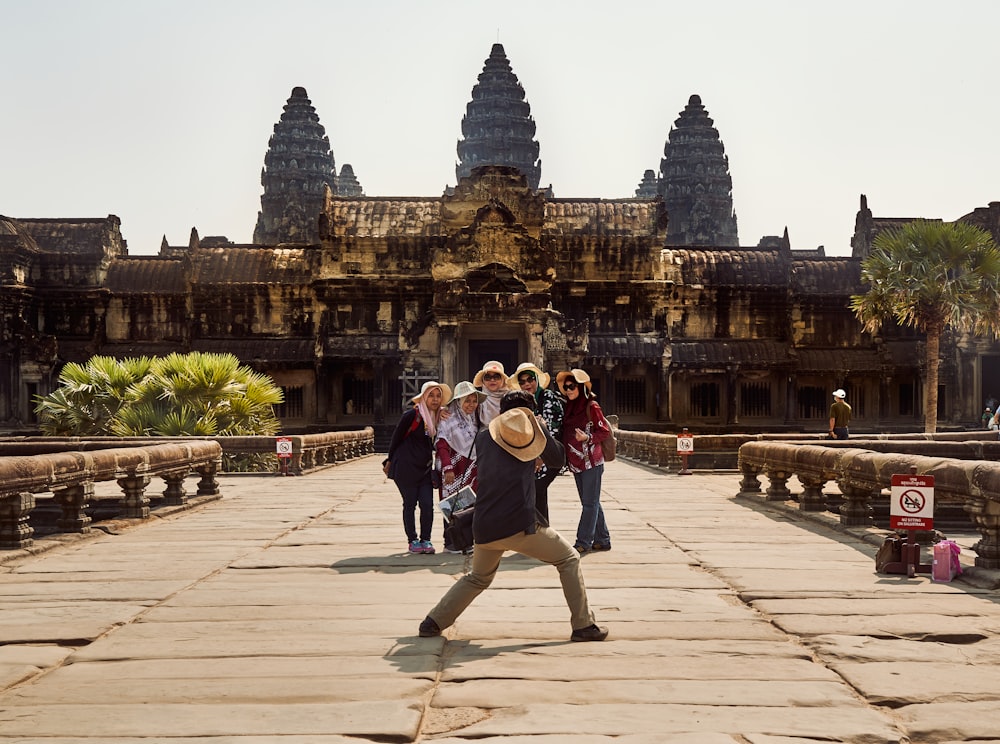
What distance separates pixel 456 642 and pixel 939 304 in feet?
97.2

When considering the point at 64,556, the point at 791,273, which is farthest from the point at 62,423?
the point at 791,273

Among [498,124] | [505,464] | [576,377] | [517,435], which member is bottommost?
[505,464]

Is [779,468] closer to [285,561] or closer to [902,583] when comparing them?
[902,583]

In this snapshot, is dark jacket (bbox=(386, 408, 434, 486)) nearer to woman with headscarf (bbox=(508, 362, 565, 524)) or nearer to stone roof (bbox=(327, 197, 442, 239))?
woman with headscarf (bbox=(508, 362, 565, 524))

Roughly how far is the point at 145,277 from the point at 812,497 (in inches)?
1449

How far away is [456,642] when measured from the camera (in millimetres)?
6793

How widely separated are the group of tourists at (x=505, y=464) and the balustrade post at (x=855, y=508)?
133 inches

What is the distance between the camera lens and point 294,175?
81.2 m

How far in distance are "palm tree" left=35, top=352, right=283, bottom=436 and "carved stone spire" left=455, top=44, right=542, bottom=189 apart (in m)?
60.3

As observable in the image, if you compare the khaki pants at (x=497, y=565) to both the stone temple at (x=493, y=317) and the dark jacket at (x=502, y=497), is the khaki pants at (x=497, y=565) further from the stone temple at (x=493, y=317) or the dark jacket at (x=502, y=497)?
the stone temple at (x=493, y=317)

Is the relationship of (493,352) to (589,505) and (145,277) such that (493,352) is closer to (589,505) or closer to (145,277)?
(145,277)

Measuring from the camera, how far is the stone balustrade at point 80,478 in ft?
35.7

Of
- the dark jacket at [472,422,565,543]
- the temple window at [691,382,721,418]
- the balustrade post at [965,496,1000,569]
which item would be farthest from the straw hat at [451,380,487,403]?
the temple window at [691,382,721,418]

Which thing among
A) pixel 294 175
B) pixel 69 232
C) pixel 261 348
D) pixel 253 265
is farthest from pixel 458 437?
pixel 294 175
